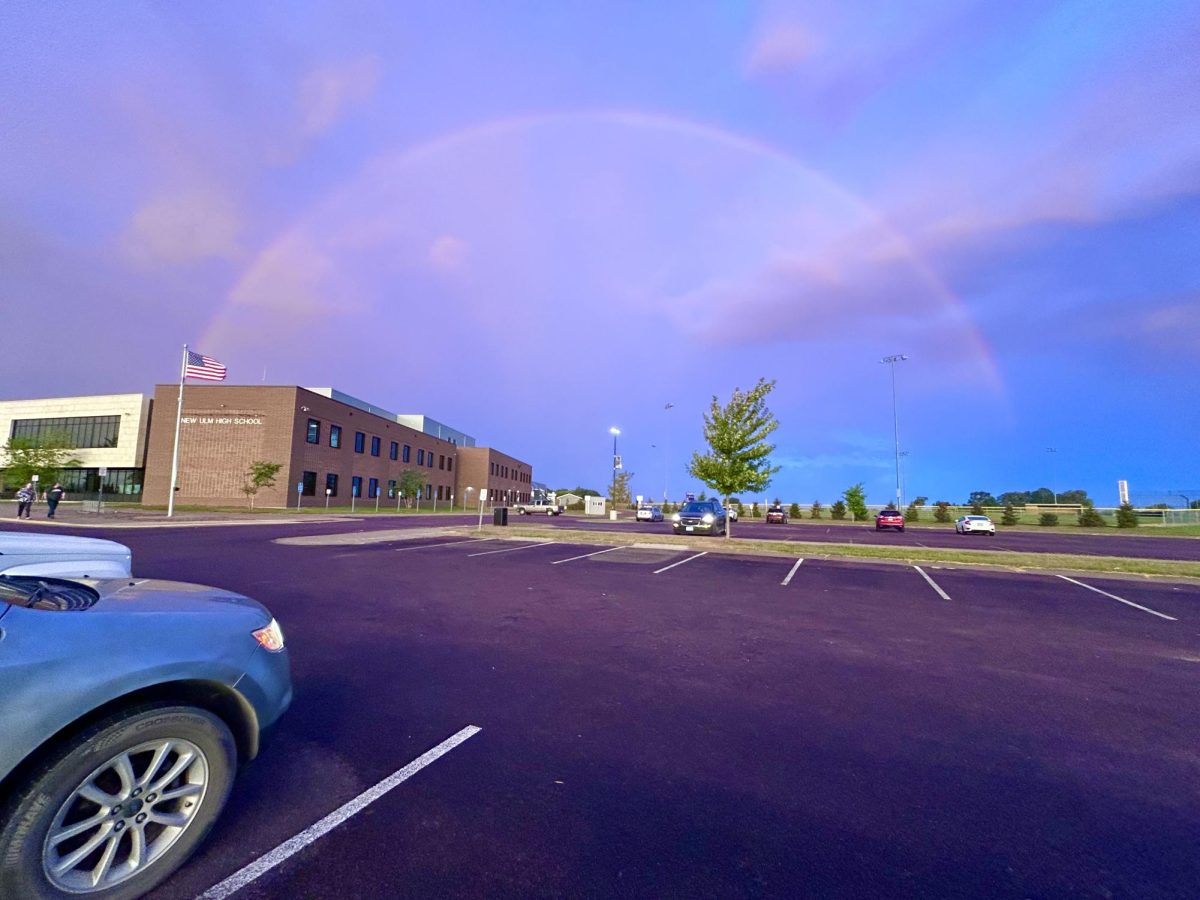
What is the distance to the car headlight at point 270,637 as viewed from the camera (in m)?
2.82

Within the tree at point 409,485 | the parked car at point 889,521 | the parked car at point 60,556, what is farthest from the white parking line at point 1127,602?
the tree at point 409,485

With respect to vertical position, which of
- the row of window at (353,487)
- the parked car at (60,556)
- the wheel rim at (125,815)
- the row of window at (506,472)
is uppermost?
the row of window at (506,472)

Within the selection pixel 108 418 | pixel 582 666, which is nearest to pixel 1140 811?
pixel 582 666

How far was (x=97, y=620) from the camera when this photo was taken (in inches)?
89.3

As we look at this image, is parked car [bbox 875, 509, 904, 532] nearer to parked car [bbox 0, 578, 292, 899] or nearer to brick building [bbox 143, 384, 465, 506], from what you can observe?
parked car [bbox 0, 578, 292, 899]

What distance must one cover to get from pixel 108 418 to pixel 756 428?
63212 millimetres

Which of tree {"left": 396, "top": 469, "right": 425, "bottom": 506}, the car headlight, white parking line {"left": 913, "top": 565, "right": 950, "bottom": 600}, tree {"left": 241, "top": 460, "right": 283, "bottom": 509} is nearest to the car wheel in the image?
the car headlight

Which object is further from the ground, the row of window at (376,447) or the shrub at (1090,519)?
the row of window at (376,447)

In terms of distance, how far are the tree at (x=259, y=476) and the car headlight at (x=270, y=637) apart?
42350 mm

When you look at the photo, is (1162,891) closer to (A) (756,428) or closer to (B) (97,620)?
(B) (97,620)

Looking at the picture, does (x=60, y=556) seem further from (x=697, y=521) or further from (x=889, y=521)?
(x=889, y=521)

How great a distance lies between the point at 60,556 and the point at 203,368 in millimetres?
30322

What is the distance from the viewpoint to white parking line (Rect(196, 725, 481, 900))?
7.46ft

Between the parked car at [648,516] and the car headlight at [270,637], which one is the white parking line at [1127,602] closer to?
the car headlight at [270,637]
